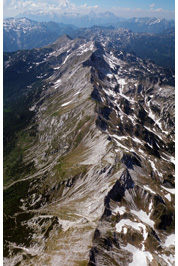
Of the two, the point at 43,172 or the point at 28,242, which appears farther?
the point at 43,172

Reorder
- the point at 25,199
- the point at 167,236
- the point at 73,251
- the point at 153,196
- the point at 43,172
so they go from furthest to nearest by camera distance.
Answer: the point at 43,172 → the point at 25,199 → the point at 153,196 → the point at 167,236 → the point at 73,251

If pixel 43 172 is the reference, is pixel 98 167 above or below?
above

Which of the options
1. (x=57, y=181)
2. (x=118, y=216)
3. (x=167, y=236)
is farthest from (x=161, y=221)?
(x=57, y=181)

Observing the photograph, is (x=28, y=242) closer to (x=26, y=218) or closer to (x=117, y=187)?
(x=26, y=218)

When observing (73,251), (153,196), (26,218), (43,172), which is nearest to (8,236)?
(26,218)

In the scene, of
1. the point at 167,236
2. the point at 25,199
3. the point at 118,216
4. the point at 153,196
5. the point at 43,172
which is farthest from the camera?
the point at 43,172

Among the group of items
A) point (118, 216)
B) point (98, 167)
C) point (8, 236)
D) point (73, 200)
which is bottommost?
point (8, 236)

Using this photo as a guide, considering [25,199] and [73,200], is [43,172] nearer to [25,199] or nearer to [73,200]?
[25,199]

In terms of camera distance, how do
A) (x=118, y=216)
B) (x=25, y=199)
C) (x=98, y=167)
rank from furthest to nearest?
1. (x=25, y=199)
2. (x=98, y=167)
3. (x=118, y=216)

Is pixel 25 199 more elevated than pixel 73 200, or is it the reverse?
pixel 73 200
